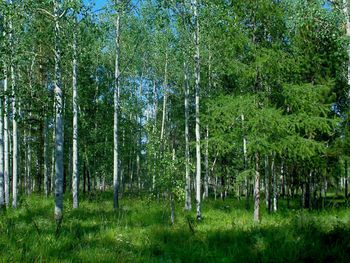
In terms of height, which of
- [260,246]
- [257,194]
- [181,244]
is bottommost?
[181,244]

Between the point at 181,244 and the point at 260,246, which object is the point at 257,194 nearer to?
the point at 181,244

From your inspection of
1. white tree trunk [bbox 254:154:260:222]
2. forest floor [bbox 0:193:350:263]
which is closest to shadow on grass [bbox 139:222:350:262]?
forest floor [bbox 0:193:350:263]

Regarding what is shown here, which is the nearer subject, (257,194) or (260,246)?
(260,246)

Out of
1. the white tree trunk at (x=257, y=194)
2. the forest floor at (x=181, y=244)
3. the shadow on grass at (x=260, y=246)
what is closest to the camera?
the forest floor at (x=181, y=244)

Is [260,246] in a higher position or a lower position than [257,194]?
lower

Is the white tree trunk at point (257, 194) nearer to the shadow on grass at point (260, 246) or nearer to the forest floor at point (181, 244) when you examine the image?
the forest floor at point (181, 244)

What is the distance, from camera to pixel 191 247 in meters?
7.25

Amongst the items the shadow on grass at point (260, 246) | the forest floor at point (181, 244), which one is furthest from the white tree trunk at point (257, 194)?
the shadow on grass at point (260, 246)

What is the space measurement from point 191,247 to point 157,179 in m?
5.65

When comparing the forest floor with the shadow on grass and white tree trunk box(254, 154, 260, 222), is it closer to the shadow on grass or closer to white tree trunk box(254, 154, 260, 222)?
the shadow on grass

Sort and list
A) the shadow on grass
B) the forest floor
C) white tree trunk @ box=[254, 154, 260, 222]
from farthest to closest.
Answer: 1. white tree trunk @ box=[254, 154, 260, 222]
2. the shadow on grass
3. the forest floor

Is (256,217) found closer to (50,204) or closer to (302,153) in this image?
(302,153)

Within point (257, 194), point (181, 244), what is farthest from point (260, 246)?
point (257, 194)

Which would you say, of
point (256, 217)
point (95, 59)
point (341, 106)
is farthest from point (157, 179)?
point (95, 59)
